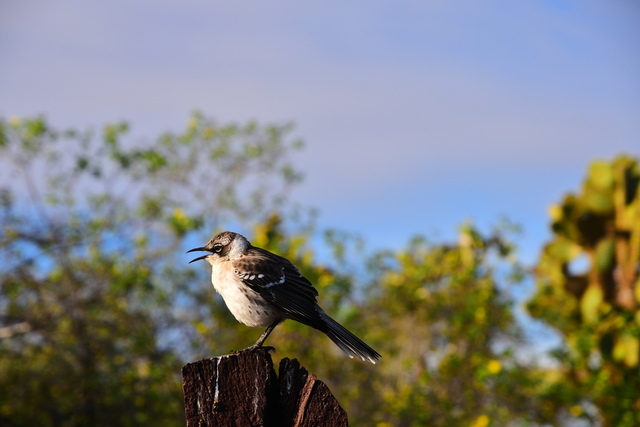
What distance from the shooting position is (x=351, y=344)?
4.13 meters

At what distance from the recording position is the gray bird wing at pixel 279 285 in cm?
444

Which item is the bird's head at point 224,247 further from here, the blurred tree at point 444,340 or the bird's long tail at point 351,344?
the blurred tree at point 444,340

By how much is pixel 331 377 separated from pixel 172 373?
7.20 feet

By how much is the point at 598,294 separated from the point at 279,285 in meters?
7.50

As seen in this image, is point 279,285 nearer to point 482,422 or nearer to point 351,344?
point 351,344

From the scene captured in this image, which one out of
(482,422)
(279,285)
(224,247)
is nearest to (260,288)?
(279,285)

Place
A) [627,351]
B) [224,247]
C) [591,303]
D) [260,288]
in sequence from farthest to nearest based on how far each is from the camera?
[591,303]
[627,351]
[224,247]
[260,288]

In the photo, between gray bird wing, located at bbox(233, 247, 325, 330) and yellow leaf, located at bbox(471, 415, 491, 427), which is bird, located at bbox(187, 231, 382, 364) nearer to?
gray bird wing, located at bbox(233, 247, 325, 330)

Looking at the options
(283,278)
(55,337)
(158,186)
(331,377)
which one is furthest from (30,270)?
(283,278)

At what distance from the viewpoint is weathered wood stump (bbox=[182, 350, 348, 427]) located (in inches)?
141

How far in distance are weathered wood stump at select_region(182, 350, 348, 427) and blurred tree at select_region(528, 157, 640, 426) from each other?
261 inches

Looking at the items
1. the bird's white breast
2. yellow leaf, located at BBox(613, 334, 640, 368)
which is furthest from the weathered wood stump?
yellow leaf, located at BBox(613, 334, 640, 368)

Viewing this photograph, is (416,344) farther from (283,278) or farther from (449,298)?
(283,278)

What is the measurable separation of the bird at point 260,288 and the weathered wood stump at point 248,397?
26.6 inches
